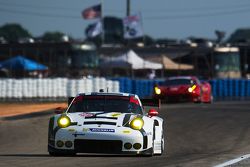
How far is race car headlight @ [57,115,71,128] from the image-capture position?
43.0ft

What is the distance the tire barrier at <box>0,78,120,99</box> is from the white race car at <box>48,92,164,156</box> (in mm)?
29259

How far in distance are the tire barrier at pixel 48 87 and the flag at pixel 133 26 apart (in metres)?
12.2

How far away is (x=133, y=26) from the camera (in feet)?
182

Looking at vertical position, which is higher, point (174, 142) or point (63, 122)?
point (63, 122)

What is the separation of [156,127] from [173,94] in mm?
20814

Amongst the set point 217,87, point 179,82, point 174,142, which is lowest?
point 174,142

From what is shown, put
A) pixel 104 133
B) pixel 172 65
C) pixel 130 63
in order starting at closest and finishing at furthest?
pixel 104 133 < pixel 130 63 < pixel 172 65

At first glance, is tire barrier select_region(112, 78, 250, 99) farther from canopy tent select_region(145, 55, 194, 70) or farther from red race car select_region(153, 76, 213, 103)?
red race car select_region(153, 76, 213, 103)

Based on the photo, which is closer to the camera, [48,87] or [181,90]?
[181,90]

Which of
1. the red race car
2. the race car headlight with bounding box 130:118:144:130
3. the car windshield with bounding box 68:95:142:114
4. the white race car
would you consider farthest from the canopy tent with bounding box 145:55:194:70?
the race car headlight with bounding box 130:118:144:130

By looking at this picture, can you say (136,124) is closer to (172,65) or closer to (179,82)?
(179,82)

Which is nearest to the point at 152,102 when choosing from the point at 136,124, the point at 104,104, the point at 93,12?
the point at 104,104

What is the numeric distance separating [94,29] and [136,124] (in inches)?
1954

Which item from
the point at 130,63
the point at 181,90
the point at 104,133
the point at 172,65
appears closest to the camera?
the point at 104,133
